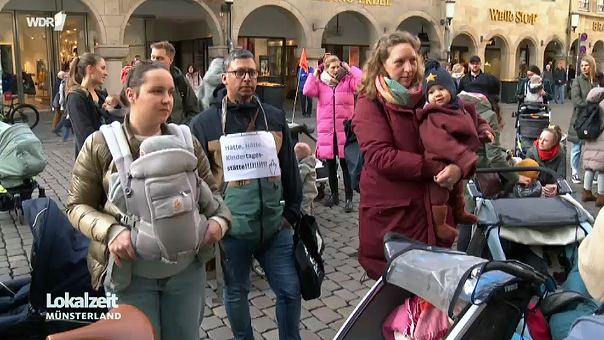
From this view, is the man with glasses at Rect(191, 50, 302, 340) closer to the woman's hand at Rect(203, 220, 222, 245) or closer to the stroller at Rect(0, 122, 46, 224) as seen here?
the woman's hand at Rect(203, 220, 222, 245)

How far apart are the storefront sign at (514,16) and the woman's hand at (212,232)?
26.4 m

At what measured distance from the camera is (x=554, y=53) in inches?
1220

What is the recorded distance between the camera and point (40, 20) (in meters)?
18.7

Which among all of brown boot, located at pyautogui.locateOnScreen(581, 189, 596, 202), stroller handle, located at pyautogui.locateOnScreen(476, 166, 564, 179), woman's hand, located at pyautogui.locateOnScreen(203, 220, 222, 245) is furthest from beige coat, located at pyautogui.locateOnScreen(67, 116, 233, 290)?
brown boot, located at pyautogui.locateOnScreen(581, 189, 596, 202)

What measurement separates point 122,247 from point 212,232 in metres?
0.39

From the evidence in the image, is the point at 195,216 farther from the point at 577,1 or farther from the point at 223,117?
the point at 577,1

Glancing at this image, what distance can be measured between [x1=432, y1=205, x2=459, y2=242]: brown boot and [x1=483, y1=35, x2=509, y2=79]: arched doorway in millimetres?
26272

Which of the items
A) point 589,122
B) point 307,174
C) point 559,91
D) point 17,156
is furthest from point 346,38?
point 307,174

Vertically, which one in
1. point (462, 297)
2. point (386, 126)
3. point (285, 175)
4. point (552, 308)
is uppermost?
point (386, 126)

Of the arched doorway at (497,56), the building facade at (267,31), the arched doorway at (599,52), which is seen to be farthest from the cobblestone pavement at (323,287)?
the arched doorway at (599,52)

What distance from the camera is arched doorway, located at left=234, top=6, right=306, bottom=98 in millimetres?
22672

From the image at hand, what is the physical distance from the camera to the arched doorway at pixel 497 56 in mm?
27391

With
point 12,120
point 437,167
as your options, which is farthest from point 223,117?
point 12,120

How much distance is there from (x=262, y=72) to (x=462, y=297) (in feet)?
72.6
